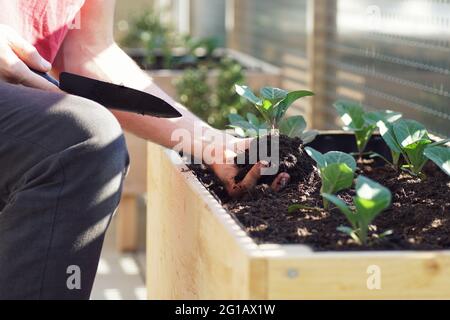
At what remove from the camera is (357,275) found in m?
1.34

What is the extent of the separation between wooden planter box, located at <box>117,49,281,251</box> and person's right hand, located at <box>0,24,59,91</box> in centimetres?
236

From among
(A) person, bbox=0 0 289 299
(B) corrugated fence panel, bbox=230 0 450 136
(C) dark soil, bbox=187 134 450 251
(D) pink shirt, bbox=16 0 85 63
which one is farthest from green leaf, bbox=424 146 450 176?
(B) corrugated fence panel, bbox=230 0 450 136

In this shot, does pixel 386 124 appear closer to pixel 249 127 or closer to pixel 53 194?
pixel 249 127

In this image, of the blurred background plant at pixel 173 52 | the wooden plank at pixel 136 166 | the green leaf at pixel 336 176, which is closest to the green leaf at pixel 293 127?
the green leaf at pixel 336 176

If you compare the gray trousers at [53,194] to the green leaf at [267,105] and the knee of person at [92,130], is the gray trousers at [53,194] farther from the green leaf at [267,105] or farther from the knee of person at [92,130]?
the green leaf at [267,105]

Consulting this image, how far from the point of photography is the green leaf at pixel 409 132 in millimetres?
1978

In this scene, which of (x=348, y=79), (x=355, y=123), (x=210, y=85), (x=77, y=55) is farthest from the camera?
(x=210, y=85)

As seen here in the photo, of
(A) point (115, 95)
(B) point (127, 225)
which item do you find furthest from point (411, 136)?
(B) point (127, 225)

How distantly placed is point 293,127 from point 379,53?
133 centimetres

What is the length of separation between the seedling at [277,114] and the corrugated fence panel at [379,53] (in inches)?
27.2
